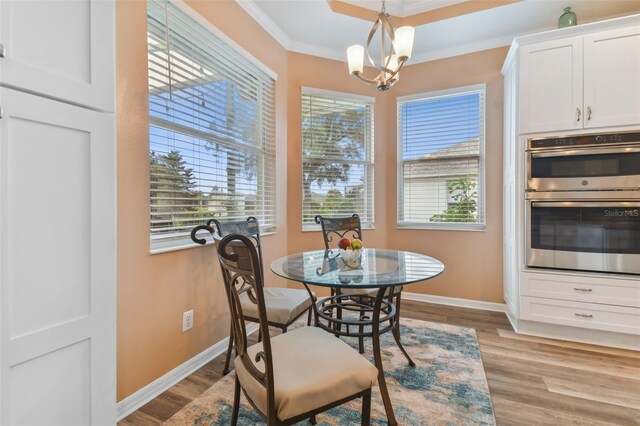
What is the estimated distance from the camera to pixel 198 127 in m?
2.20

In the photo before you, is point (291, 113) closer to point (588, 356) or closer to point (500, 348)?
point (500, 348)

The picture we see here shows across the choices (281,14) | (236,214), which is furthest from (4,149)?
(281,14)

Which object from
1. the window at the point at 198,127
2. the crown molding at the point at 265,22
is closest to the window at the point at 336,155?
the crown molding at the point at 265,22

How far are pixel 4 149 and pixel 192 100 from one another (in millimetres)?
1397

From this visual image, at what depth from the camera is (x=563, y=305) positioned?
2.56 meters

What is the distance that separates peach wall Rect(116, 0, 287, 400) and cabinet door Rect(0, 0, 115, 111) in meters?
0.57

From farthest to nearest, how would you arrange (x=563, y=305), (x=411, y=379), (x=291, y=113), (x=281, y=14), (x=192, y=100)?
(x=291, y=113) < (x=281, y=14) < (x=563, y=305) < (x=192, y=100) < (x=411, y=379)

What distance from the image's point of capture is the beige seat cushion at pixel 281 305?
1934mm

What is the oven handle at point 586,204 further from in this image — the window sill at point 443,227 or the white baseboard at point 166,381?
the white baseboard at point 166,381

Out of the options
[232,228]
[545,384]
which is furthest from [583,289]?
[232,228]

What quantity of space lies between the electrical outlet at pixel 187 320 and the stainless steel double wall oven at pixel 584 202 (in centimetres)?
279

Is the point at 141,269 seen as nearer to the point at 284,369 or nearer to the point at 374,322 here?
the point at 284,369

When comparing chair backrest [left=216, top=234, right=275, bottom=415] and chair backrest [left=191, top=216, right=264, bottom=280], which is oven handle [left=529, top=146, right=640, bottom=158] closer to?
chair backrest [left=191, top=216, right=264, bottom=280]

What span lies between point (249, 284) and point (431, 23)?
3103 millimetres
